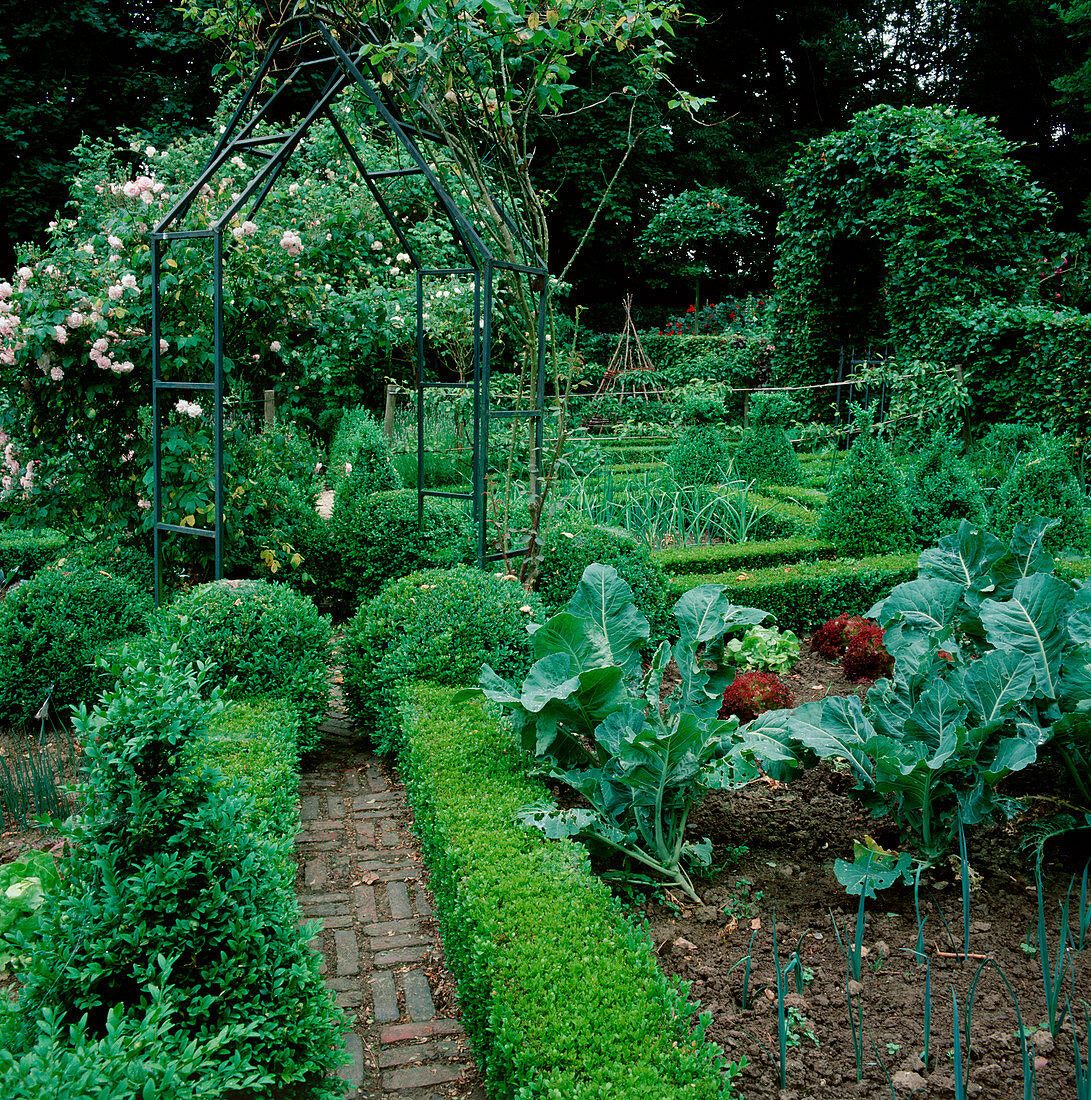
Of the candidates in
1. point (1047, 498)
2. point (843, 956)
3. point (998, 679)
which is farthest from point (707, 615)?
point (1047, 498)

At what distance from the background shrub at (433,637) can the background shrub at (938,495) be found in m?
3.84

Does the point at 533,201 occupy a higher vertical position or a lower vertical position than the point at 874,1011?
higher

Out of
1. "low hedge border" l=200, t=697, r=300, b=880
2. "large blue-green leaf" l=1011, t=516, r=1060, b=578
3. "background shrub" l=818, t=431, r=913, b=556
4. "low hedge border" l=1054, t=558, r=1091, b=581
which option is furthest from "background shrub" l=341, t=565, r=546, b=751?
"low hedge border" l=1054, t=558, r=1091, b=581

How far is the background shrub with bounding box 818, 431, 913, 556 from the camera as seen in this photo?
628cm

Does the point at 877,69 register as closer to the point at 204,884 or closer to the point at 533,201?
the point at 533,201

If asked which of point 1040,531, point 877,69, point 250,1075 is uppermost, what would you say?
point 877,69

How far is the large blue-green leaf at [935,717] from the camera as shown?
8.27ft

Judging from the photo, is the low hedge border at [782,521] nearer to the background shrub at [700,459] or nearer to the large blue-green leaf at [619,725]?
the background shrub at [700,459]

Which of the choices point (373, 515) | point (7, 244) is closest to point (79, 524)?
point (373, 515)

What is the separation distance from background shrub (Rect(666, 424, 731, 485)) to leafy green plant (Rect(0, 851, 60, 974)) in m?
6.77

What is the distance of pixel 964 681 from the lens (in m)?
2.66

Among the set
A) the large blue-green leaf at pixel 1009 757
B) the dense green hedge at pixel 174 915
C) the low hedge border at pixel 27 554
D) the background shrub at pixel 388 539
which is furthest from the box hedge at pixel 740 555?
the low hedge border at pixel 27 554

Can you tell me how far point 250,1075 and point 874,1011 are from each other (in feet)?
4.64

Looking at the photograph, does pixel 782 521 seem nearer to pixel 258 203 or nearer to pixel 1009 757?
pixel 258 203
